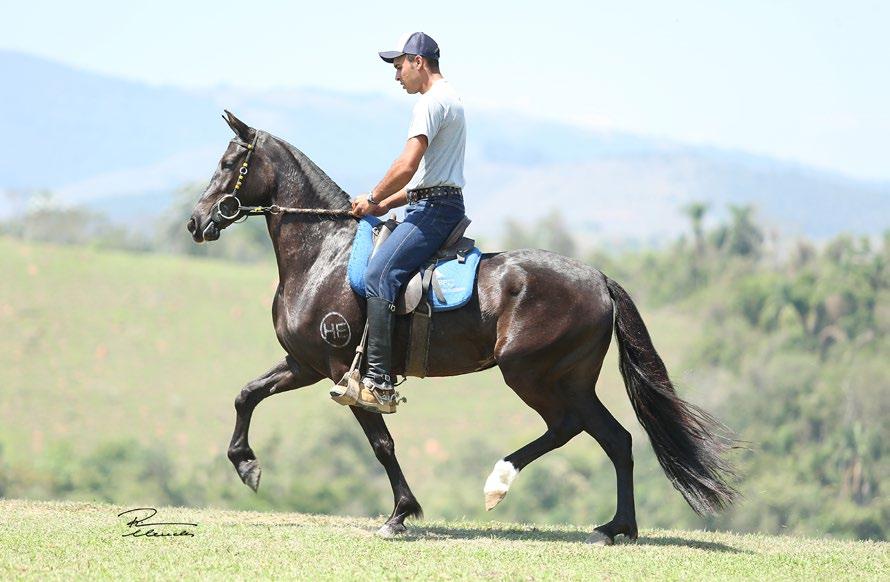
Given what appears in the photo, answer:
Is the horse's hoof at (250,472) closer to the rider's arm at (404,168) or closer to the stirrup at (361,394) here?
the stirrup at (361,394)

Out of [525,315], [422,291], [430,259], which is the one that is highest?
[430,259]

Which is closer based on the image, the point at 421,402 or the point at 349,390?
the point at 349,390

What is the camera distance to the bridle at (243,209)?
9547 mm

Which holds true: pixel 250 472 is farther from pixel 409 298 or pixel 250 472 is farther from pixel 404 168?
pixel 404 168

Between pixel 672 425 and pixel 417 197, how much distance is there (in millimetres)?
2557

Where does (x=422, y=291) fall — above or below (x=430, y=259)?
below

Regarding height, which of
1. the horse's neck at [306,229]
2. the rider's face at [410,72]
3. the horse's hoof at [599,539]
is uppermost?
the rider's face at [410,72]

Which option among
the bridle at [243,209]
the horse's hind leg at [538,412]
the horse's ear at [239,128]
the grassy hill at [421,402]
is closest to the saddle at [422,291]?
the bridle at [243,209]

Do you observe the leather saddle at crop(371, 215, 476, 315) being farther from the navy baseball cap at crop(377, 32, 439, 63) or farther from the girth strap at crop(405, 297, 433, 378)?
the navy baseball cap at crop(377, 32, 439, 63)

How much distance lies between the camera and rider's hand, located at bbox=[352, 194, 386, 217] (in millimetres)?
9266

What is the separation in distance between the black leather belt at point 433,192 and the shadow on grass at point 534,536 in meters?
2.49

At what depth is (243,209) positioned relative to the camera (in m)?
9.60

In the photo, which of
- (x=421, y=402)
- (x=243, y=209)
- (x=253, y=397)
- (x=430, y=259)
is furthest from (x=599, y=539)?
(x=421, y=402)

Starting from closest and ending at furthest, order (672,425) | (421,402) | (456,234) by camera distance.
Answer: (456,234)
(672,425)
(421,402)
